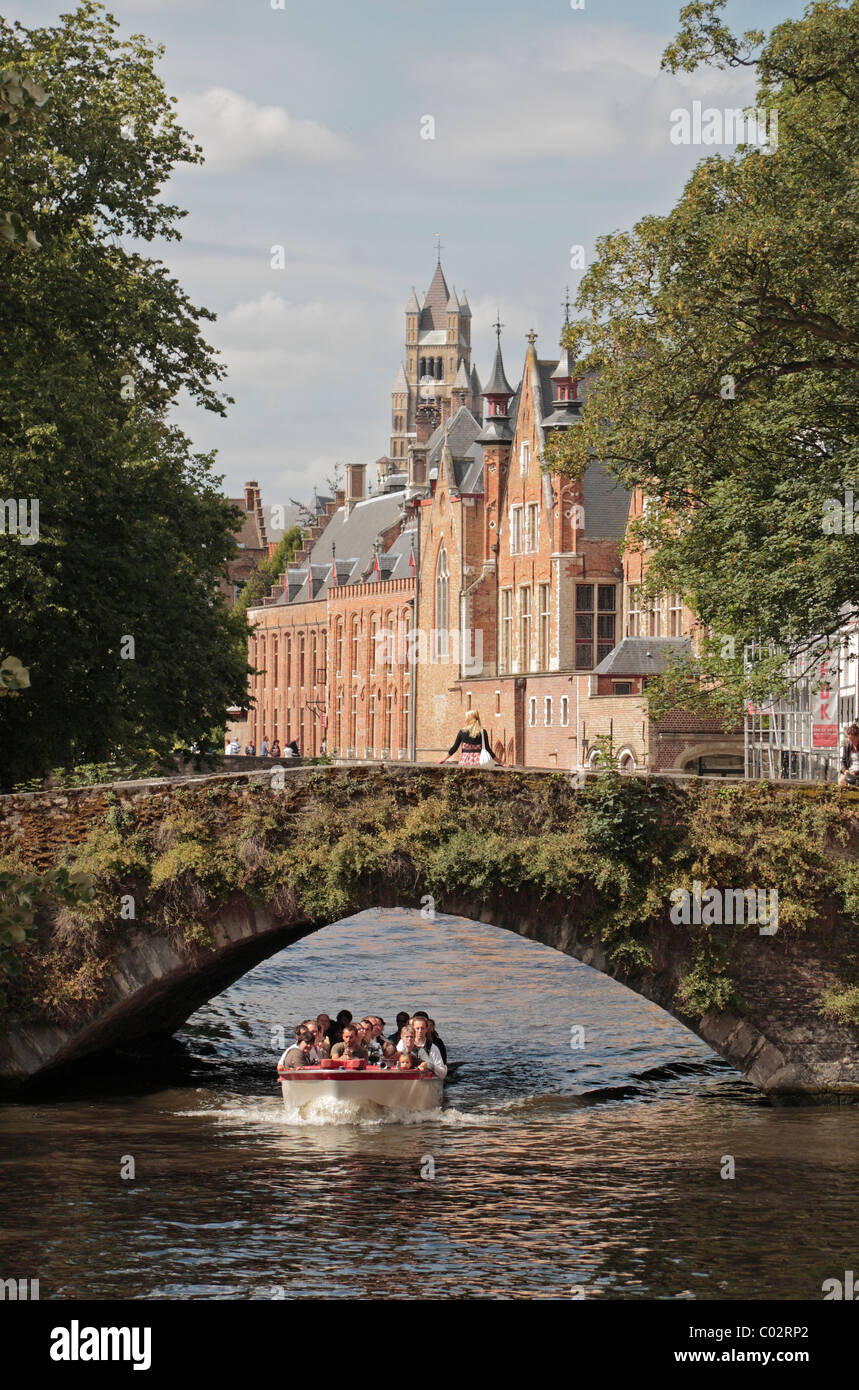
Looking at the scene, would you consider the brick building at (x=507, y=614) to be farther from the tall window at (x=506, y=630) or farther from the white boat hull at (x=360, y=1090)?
the white boat hull at (x=360, y=1090)

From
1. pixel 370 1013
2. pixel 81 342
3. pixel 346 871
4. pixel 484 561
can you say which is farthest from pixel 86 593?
pixel 484 561

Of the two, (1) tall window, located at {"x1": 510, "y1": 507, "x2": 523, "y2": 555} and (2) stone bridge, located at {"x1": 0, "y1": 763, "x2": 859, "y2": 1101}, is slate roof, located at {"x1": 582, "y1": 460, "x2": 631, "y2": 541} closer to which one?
(1) tall window, located at {"x1": 510, "y1": 507, "x2": 523, "y2": 555}

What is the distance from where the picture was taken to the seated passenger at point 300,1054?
814 inches

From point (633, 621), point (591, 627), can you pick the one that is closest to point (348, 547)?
point (591, 627)

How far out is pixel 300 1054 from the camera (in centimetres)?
2083

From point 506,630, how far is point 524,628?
294cm

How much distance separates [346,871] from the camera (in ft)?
64.4

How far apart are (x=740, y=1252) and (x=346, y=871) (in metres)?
6.88

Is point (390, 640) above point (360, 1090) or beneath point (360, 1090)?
above

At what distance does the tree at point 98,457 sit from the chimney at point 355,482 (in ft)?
330

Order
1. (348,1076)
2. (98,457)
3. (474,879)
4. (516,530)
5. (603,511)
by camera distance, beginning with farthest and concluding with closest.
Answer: (516,530), (603,511), (98,457), (348,1076), (474,879)

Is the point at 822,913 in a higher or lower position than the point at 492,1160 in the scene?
higher

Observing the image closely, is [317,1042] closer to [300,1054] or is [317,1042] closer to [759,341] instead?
[300,1054]
